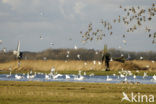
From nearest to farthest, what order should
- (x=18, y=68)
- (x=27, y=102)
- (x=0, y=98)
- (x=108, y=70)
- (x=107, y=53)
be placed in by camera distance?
(x=27, y=102), (x=0, y=98), (x=107, y=53), (x=108, y=70), (x=18, y=68)

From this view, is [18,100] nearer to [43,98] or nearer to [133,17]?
[43,98]

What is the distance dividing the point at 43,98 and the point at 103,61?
111 meters

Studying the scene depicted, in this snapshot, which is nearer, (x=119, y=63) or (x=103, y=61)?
(x=103, y=61)

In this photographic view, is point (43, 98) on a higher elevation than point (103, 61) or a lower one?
lower

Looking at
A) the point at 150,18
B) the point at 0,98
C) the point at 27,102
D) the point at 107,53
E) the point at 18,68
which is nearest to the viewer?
the point at 150,18

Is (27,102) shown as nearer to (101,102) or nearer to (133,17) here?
(101,102)

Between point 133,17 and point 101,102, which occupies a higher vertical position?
point 133,17

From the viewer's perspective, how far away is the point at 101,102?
38594 millimetres

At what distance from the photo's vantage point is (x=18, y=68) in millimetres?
169250

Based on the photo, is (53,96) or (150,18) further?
(53,96)

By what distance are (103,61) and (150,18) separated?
117 m

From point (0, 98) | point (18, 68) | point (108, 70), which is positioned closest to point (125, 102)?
point (0, 98)

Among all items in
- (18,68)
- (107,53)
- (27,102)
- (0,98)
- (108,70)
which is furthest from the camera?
(18,68)

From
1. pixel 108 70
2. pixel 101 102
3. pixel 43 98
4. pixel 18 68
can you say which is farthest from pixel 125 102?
pixel 18 68
